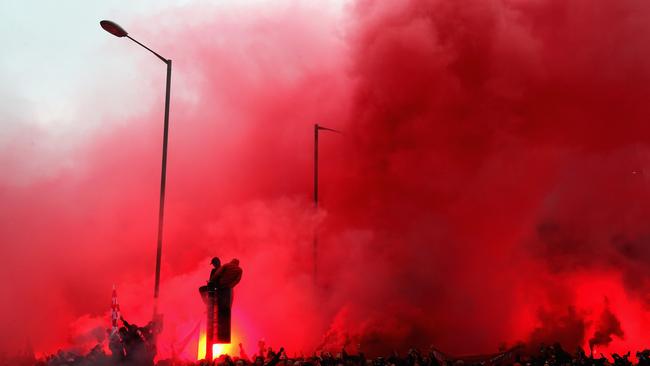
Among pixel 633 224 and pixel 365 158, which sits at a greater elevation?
pixel 365 158

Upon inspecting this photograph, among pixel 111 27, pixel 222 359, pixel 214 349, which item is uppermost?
pixel 111 27

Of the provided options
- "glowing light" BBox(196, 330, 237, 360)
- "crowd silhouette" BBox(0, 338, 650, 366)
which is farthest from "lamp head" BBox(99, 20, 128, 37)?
"glowing light" BBox(196, 330, 237, 360)

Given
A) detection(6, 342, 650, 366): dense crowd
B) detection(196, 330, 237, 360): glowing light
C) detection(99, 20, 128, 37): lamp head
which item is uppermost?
detection(99, 20, 128, 37): lamp head

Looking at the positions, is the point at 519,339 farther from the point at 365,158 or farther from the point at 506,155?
the point at 365,158

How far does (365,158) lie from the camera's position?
130 ft

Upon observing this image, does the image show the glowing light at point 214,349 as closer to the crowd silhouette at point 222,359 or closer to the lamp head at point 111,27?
the crowd silhouette at point 222,359

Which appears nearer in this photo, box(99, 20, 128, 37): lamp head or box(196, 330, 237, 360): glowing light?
box(99, 20, 128, 37): lamp head

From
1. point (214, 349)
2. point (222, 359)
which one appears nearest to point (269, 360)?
point (222, 359)

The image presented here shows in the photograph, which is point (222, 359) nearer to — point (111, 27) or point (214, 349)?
point (214, 349)

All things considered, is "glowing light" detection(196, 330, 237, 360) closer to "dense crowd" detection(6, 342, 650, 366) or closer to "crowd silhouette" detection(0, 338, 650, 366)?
"dense crowd" detection(6, 342, 650, 366)

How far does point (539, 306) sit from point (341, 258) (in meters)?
9.42

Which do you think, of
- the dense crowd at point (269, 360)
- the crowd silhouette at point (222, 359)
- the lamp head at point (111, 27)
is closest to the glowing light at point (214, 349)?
the dense crowd at point (269, 360)

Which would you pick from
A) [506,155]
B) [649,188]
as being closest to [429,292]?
[506,155]

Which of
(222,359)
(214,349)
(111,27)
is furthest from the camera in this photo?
(214,349)
